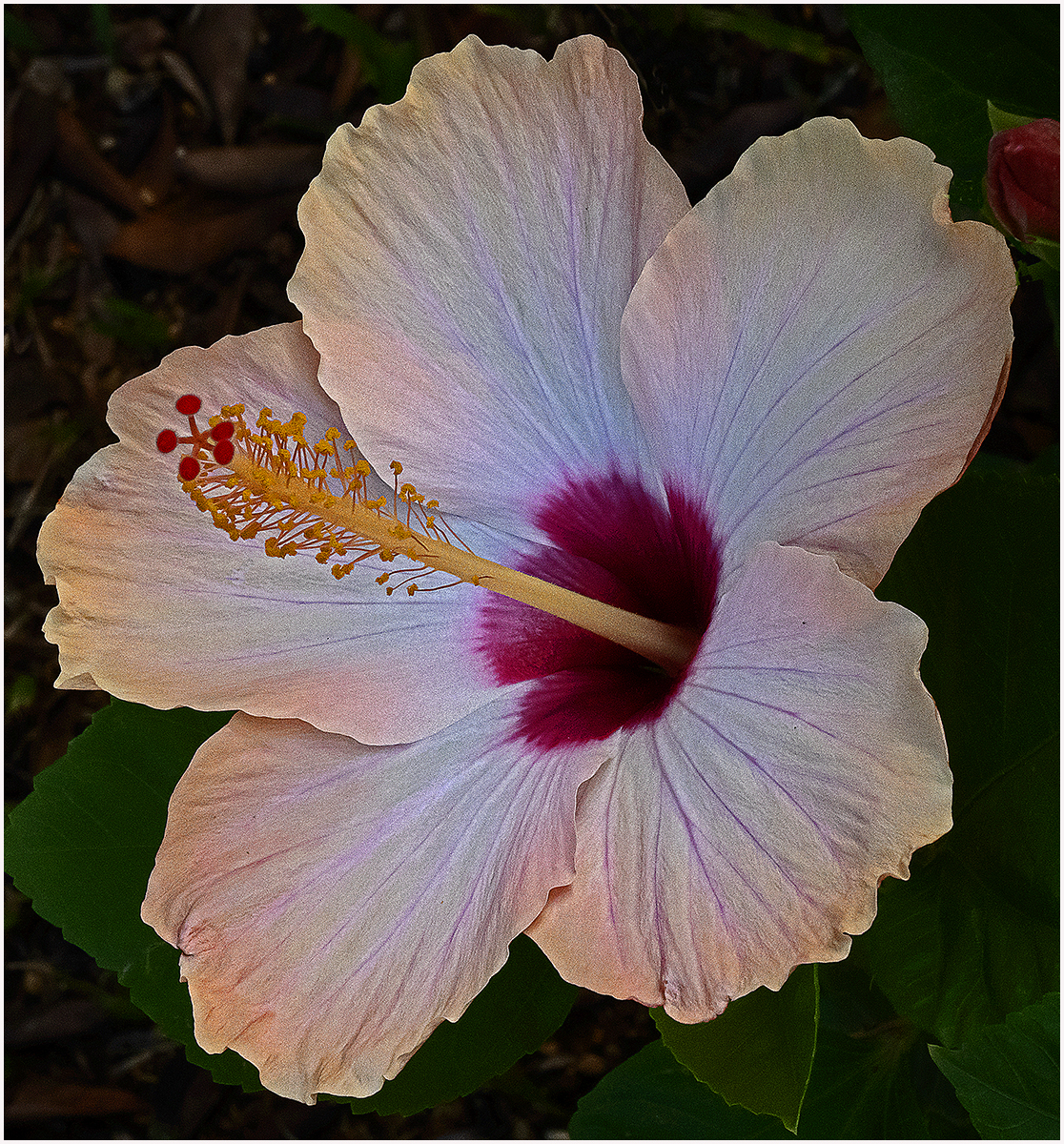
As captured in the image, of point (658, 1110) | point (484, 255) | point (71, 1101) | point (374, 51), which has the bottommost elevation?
point (71, 1101)

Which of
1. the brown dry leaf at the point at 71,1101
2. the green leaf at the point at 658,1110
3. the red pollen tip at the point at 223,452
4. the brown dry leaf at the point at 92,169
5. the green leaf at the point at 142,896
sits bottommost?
the brown dry leaf at the point at 71,1101

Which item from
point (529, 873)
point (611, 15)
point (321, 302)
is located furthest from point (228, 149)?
point (529, 873)

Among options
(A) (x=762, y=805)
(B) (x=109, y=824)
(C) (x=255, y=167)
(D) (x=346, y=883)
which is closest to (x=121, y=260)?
(C) (x=255, y=167)

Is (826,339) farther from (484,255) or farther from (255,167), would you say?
(255,167)

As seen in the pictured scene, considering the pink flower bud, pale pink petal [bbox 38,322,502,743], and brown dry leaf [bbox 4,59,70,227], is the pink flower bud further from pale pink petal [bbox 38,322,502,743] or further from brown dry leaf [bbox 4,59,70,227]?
brown dry leaf [bbox 4,59,70,227]

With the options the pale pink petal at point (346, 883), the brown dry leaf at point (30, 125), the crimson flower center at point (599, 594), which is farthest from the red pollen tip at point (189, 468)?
Result: the brown dry leaf at point (30, 125)

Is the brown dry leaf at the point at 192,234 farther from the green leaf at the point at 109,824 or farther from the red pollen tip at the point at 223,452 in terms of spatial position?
the red pollen tip at the point at 223,452
